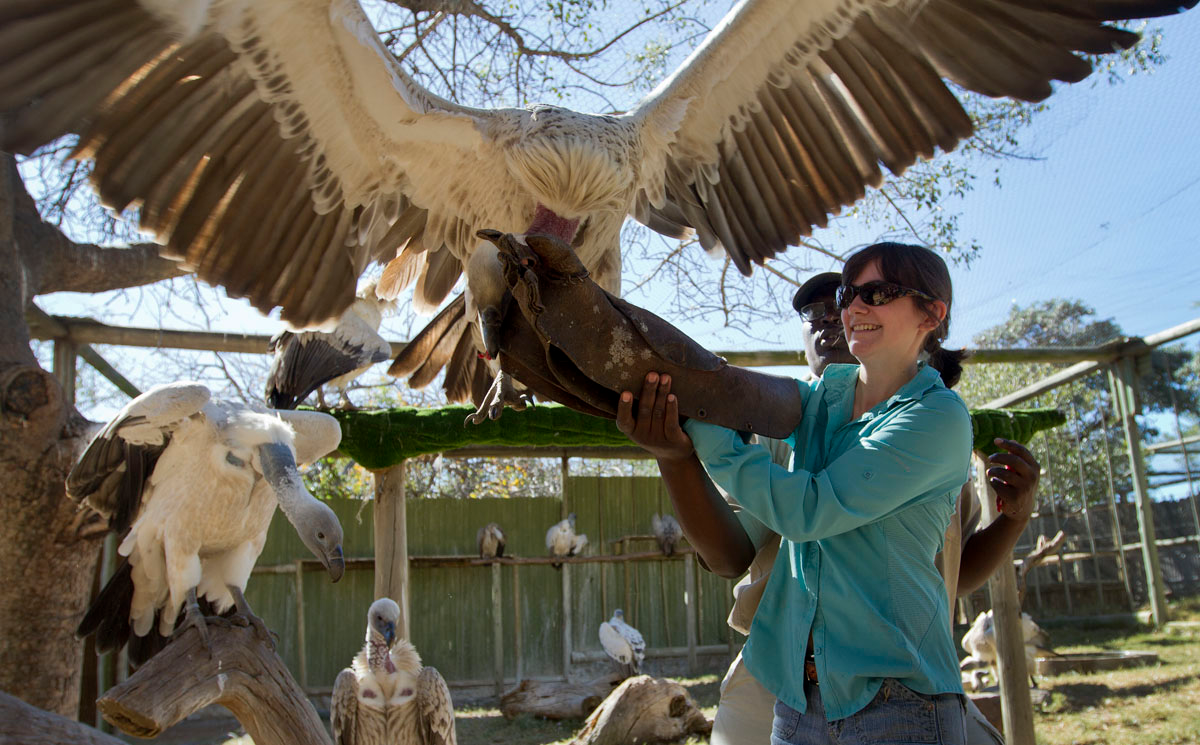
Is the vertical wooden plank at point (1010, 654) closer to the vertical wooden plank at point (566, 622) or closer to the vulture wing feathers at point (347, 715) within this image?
the vulture wing feathers at point (347, 715)

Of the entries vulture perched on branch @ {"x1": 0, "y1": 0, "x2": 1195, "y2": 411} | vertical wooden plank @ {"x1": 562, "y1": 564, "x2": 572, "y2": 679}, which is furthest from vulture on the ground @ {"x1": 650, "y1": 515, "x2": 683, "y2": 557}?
vulture perched on branch @ {"x1": 0, "y1": 0, "x2": 1195, "y2": 411}

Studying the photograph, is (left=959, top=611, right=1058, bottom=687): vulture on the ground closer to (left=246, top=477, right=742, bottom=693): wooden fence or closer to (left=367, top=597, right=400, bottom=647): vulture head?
(left=246, top=477, right=742, bottom=693): wooden fence

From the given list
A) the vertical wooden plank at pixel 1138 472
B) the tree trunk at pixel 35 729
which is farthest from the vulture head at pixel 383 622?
the vertical wooden plank at pixel 1138 472

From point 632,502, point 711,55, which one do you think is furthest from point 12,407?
point 632,502

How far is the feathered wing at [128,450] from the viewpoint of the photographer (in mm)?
3914

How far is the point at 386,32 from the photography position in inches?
255

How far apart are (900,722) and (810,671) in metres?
0.17

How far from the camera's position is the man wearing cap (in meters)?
1.81

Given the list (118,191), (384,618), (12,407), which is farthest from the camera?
(384,618)

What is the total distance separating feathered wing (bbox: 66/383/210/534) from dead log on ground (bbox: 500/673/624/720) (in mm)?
4226

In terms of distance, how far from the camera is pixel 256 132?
3408mm

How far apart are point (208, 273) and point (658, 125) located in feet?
6.05

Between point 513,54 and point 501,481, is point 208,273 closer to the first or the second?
point 513,54

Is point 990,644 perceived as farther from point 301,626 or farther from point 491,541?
point 301,626
